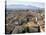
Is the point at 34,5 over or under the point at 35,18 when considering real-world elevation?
over

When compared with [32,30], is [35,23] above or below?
above

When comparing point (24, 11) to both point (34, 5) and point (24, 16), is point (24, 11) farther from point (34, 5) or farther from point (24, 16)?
point (34, 5)

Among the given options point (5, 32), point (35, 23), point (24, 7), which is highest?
point (24, 7)

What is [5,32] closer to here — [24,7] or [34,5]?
[24,7]

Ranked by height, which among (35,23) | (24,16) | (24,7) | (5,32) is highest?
(24,7)

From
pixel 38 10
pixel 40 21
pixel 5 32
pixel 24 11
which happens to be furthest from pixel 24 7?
pixel 5 32

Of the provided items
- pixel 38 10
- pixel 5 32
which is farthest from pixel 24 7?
pixel 5 32
